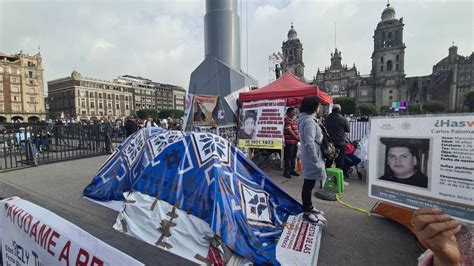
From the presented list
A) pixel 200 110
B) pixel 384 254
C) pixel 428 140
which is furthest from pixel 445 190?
pixel 200 110

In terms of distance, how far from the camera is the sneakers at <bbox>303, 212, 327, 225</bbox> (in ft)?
9.96

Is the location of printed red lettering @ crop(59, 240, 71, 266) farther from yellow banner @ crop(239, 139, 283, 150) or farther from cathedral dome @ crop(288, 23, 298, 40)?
cathedral dome @ crop(288, 23, 298, 40)

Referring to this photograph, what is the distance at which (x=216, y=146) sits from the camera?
304cm

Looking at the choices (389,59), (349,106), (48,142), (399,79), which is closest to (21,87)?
(48,142)

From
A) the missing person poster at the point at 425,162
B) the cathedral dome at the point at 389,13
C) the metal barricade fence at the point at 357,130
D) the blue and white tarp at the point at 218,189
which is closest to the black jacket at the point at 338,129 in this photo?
the blue and white tarp at the point at 218,189

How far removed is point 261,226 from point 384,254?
4.71 feet

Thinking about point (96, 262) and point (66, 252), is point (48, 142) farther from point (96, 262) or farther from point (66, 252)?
point (96, 262)

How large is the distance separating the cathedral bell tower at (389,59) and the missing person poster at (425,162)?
292 ft

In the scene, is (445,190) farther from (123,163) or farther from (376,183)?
(123,163)

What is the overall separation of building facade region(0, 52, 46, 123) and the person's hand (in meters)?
90.9

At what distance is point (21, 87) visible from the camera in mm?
65062

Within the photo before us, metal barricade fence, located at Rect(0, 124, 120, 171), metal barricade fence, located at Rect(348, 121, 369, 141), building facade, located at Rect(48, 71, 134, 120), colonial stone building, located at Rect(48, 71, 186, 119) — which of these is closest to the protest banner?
metal barricade fence, located at Rect(0, 124, 120, 171)

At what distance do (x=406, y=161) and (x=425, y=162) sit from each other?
18 cm

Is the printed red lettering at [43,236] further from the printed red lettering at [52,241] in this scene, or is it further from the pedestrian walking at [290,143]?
the pedestrian walking at [290,143]
